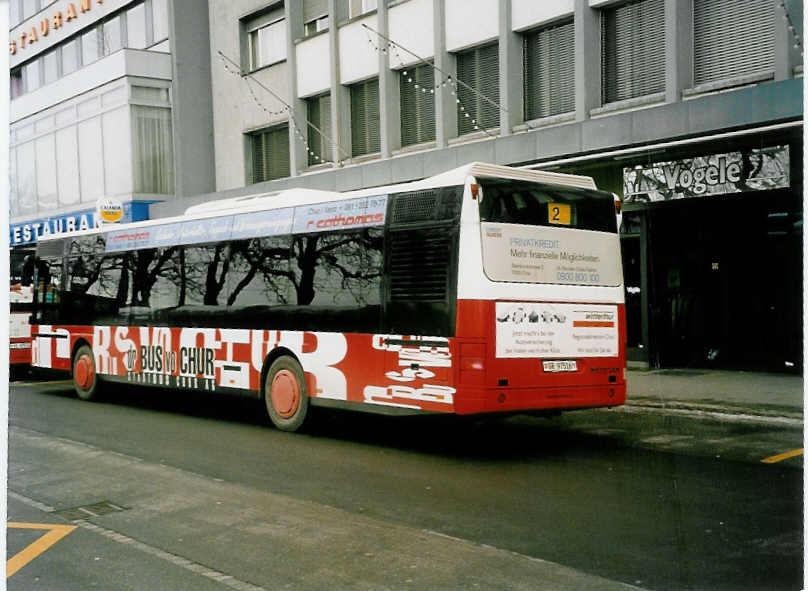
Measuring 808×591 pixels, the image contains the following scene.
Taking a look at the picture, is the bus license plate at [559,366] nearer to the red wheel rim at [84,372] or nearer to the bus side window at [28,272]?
the red wheel rim at [84,372]

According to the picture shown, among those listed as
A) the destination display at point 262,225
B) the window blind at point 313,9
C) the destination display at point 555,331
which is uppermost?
the window blind at point 313,9

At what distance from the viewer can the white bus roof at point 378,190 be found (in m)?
9.95

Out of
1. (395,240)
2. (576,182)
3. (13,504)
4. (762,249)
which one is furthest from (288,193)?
(762,249)

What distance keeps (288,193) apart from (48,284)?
686 centimetres

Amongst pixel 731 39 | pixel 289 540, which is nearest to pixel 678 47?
pixel 731 39

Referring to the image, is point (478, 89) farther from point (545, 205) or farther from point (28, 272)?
point (545, 205)

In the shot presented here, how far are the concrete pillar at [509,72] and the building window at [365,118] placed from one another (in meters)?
4.77

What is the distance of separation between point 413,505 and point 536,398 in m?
2.80

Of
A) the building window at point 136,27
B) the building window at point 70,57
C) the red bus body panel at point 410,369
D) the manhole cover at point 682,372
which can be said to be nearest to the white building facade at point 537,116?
the manhole cover at point 682,372

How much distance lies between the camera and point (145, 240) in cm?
1498

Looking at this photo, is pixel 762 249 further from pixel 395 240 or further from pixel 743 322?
pixel 395 240

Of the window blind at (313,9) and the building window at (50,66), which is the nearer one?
the window blind at (313,9)

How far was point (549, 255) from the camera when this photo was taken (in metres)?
10.2

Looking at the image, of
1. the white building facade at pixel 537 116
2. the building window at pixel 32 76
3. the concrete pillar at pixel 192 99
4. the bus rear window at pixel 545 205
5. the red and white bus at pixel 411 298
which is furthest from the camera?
the building window at pixel 32 76
